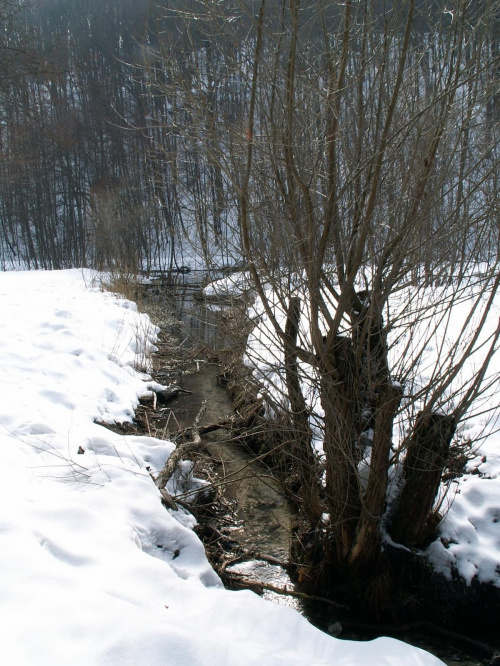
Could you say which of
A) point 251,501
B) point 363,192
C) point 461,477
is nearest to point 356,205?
point 363,192

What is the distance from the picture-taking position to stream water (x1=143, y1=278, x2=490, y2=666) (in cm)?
336

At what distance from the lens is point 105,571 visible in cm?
239

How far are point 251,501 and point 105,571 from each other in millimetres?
2592

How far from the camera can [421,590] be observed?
3477mm

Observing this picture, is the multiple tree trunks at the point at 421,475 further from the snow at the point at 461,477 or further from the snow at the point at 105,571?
the snow at the point at 105,571

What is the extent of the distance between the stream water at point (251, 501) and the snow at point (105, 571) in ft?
2.15

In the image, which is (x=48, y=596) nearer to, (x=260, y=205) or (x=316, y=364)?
(x=316, y=364)

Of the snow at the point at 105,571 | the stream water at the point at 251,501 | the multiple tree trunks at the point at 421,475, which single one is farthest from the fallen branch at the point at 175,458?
the multiple tree trunks at the point at 421,475

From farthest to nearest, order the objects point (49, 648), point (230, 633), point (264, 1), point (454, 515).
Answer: point (454, 515) → point (264, 1) → point (230, 633) → point (49, 648)

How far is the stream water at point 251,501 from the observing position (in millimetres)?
3361

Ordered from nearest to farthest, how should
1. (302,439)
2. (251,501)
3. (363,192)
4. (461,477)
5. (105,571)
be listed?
(105,571) → (363,192) → (302,439) → (461,477) → (251,501)

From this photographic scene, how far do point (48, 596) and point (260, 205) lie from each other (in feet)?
8.27

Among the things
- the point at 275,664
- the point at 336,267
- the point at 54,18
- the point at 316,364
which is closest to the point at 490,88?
the point at 336,267

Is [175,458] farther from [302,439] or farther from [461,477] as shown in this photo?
[461,477]
